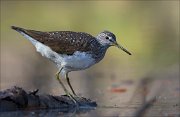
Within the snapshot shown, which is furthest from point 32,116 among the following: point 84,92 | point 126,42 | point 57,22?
point 57,22

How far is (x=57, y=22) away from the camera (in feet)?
67.7

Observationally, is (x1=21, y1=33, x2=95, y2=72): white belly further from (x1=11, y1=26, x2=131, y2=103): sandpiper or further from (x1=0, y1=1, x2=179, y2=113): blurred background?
(x1=0, y1=1, x2=179, y2=113): blurred background

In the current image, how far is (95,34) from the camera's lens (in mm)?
18344

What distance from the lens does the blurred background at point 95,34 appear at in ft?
40.6

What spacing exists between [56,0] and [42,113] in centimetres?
1579

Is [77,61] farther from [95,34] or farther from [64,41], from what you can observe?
[95,34]

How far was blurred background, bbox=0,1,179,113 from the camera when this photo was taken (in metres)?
12.4

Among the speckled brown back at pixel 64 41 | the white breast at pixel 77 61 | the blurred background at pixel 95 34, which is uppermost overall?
the blurred background at pixel 95 34

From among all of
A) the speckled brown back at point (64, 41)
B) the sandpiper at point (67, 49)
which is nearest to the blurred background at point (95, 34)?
the sandpiper at point (67, 49)

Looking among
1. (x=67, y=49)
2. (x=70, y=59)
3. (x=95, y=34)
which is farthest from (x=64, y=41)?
(x=95, y=34)

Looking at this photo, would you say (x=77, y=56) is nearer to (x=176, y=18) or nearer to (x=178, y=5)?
(x=176, y=18)

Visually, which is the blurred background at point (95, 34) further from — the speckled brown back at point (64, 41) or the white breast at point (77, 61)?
the speckled brown back at point (64, 41)

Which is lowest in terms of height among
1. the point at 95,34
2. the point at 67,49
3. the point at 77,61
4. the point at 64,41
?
the point at 77,61

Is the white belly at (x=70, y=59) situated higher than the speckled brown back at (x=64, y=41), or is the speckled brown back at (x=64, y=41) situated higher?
the speckled brown back at (x=64, y=41)
